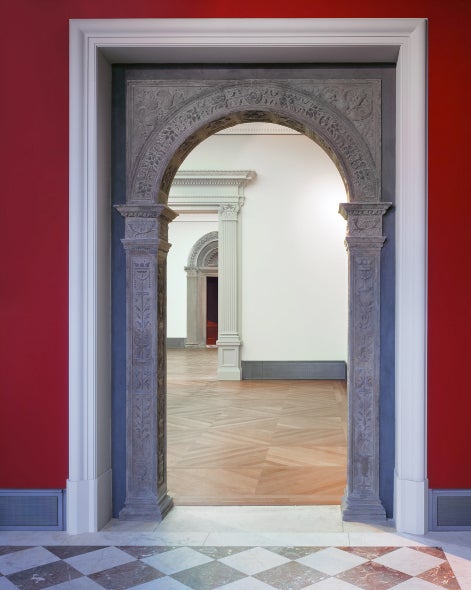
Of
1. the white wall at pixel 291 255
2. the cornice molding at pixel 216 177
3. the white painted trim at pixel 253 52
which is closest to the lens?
the white painted trim at pixel 253 52

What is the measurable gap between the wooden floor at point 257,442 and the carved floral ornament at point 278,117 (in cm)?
226

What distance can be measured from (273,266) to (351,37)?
751 centimetres

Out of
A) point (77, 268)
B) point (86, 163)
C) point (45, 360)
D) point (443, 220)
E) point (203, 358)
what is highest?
point (86, 163)

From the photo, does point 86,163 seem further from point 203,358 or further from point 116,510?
point 203,358

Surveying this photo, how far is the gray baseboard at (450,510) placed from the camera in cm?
396

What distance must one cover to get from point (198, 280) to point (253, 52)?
1589 centimetres

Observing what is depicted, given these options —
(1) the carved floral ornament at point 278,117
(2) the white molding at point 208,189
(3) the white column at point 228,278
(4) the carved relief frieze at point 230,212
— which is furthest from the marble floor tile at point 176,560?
(2) the white molding at point 208,189

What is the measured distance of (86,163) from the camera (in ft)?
13.2

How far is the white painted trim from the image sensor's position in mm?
3941

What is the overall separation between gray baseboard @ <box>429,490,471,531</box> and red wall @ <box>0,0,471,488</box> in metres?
0.06

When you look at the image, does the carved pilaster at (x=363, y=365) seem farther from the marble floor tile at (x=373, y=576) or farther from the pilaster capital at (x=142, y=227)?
the pilaster capital at (x=142, y=227)

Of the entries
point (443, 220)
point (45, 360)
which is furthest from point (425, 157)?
point (45, 360)

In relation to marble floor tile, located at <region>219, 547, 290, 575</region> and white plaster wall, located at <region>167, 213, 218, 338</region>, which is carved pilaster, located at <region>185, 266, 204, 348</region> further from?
marble floor tile, located at <region>219, 547, 290, 575</region>

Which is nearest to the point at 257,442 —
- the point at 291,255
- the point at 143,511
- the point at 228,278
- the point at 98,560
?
the point at 143,511
